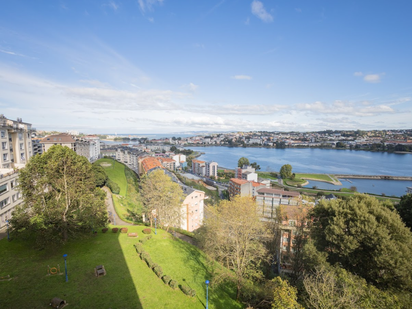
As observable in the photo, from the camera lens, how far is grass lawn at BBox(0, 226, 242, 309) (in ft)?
32.2

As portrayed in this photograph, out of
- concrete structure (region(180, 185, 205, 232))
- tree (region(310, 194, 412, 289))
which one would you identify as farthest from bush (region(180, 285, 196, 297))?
concrete structure (region(180, 185, 205, 232))

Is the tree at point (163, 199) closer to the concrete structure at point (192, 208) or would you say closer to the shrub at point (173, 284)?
the concrete structure at point (192, 208)

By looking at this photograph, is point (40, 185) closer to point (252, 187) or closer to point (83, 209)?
point (83, 209)

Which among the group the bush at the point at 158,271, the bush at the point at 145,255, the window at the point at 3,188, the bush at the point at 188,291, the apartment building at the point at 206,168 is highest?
the window at the point at 3,188

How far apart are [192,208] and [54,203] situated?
16.9 meters

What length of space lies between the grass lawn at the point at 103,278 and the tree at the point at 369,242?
24.9 feet

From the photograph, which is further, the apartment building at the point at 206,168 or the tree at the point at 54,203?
the apartment building at the point at 206,168

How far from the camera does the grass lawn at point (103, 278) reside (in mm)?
9812

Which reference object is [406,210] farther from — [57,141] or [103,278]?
[57,141]

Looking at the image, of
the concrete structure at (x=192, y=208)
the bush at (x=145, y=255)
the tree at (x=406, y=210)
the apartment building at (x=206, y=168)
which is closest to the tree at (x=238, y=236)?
the bush at (x=145, y=255)

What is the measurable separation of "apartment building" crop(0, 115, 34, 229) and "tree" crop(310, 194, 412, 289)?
21.9 m

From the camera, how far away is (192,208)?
1085 inches

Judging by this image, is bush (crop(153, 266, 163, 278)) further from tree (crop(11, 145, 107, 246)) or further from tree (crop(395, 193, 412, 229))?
tree (crop(395, 193, 412, 229))

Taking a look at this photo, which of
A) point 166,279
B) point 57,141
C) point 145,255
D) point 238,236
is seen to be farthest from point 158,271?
point 57,141
